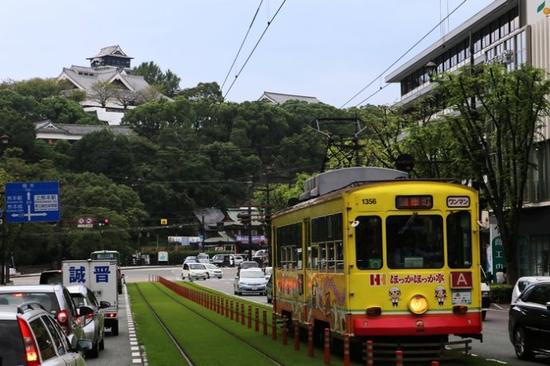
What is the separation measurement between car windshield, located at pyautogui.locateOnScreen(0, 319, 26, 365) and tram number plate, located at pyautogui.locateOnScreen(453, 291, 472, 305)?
31.3ft

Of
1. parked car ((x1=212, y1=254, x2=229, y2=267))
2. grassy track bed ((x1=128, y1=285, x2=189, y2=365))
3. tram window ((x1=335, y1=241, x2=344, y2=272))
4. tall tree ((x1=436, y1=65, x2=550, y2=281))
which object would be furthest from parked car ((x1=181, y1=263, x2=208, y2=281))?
tram window ((x1=335, y1=241, x2=344, y2=272))

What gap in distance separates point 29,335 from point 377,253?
8940 mm

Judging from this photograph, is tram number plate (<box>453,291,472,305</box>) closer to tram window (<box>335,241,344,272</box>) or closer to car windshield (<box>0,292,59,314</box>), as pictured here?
tram window (<box>335,241,344,272</box>)

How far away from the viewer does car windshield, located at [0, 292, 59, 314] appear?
14.3 metres

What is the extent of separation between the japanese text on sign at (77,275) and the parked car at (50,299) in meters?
15.2

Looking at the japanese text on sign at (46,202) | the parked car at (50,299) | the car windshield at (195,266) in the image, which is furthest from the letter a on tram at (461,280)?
the car windshield at (195,266)

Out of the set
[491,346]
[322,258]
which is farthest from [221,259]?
[322,258]

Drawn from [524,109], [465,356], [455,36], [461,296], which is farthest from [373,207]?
[455,36]

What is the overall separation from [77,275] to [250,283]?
22794 mm

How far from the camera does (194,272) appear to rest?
76.7 meters

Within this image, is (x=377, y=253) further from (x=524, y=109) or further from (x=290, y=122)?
(x=290, y=122)

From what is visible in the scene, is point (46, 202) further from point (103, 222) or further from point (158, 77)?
point (158, 77)

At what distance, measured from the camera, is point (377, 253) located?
51.6 feet

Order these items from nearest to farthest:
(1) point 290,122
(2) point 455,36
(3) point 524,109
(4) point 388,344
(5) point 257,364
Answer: (4) point 388,344 < (5) point 257,364 < (3) point 524,109 < (2) point 455,36 < (1) point 290,122
